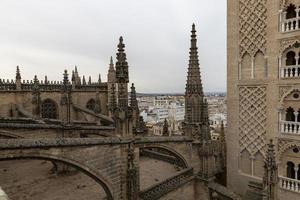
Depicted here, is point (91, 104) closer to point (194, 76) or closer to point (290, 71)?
point (194, 76)

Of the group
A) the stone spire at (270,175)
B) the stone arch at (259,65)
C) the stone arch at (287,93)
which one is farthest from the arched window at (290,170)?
the stone arch at (259,65)

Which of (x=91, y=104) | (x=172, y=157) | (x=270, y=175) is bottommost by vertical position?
(x=172, y=157)

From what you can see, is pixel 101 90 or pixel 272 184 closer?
pixel 272 184

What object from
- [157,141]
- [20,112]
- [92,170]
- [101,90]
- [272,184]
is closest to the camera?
[92,170]

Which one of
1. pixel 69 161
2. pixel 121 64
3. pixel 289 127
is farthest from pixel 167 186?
pixel 289 127

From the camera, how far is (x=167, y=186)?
11484mm

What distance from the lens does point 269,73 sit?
11914 mm

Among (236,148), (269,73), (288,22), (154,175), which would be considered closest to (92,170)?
(154,175)

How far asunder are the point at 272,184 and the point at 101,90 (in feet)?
70.2

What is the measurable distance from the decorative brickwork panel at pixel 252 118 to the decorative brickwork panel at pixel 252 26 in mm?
1866

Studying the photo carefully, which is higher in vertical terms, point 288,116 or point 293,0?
point 293,0

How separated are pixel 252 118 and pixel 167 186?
17.5 ft

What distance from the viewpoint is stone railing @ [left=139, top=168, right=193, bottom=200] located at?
10.4 meters

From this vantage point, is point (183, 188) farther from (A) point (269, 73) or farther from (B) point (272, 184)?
(A) point (269, 73)
